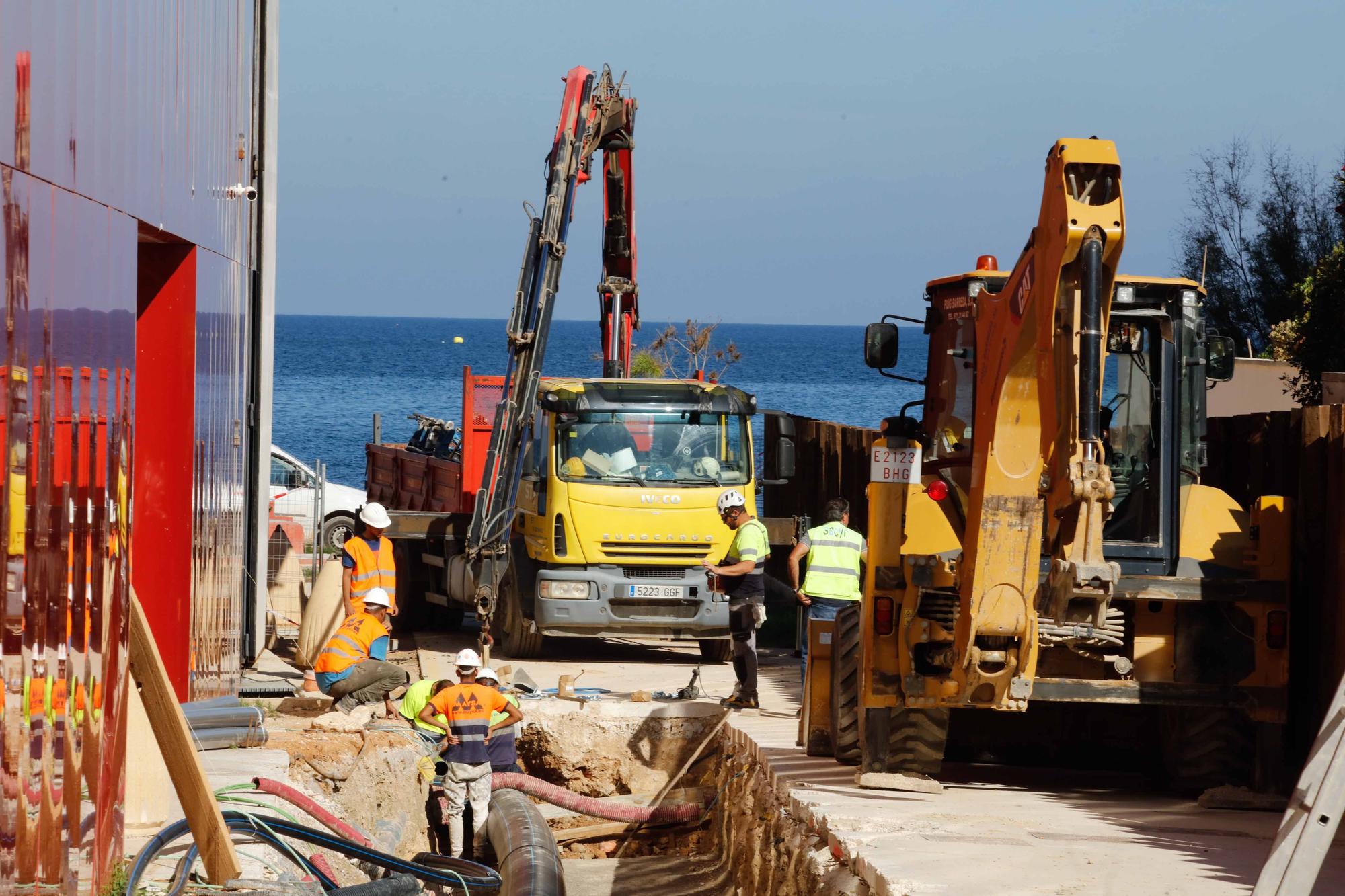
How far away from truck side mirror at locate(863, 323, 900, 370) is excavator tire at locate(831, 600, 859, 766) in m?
1.63

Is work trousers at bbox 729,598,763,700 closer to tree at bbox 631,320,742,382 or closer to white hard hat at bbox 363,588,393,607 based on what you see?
white hard hat at bbox 363,588,393,607


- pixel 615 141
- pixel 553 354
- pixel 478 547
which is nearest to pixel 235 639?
pixel 478 547

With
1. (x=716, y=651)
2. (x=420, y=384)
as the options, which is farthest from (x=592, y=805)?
(x=420, y=384)

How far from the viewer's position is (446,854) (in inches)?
452

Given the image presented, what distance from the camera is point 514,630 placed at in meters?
16.3

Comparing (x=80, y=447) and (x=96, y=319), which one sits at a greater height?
(x=96, y=319)

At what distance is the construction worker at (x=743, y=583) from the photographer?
518 inches

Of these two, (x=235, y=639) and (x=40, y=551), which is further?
(x=235, y=639)

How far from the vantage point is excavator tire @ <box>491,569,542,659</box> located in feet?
53.2

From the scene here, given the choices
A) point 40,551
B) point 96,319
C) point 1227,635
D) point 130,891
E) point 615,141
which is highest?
point 615,141

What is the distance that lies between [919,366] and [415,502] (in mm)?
128030

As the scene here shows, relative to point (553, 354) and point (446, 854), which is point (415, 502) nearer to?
point (446, 854)

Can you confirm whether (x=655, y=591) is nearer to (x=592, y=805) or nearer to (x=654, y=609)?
(x=654, y=609)

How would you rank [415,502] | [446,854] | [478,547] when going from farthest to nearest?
[415,502] → [478,547] → [446,854]
